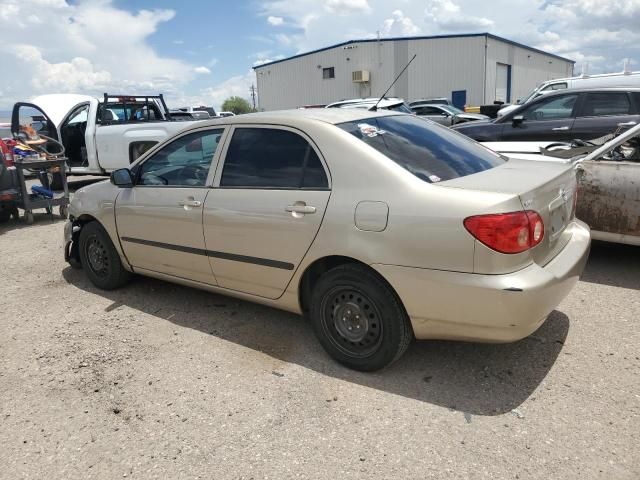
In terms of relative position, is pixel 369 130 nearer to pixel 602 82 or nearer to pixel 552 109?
pixel 552 109

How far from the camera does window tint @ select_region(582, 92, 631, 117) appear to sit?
744 centimetres

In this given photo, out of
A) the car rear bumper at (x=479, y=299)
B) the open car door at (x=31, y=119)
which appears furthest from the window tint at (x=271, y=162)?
the open car door at (x=31, y=119)

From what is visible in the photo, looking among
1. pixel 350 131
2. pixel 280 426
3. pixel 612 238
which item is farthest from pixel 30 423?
pixel 612 238

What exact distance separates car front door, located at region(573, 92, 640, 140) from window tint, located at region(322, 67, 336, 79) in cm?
3451

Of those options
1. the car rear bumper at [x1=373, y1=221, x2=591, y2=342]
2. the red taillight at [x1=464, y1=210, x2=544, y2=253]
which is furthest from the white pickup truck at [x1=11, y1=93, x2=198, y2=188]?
the red taillight at [x1=464, y1=210, x2=544, y2=253]

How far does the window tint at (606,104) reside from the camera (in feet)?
24.4

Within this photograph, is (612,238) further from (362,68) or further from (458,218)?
(362,68)

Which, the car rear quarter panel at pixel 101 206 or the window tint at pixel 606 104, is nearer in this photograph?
the car rear quarter panel at pixel 101 206

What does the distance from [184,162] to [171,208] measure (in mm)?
408

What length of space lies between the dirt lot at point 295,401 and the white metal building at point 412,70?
33.2 meters

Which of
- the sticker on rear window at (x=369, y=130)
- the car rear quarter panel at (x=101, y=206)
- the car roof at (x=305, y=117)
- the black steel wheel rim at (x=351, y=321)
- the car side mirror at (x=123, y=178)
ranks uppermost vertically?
the car roof at (x=305, y=117)

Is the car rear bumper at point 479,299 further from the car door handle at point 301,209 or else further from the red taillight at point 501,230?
the car door handle at point 301,209

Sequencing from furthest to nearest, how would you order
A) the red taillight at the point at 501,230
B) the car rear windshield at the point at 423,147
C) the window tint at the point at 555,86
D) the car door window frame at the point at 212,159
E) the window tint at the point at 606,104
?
1. the window tint at the point at 555,86
2. the window tint at the point at 606,104
3. the car door window frame at the point at 212,159
4. the car rear windshield at the point at 423,147
5. the red taillight at the point at 501,230

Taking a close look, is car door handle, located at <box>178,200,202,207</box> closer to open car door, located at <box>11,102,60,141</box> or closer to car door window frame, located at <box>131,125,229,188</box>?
car door window frame, located at <box>131,125,229,188</box>
